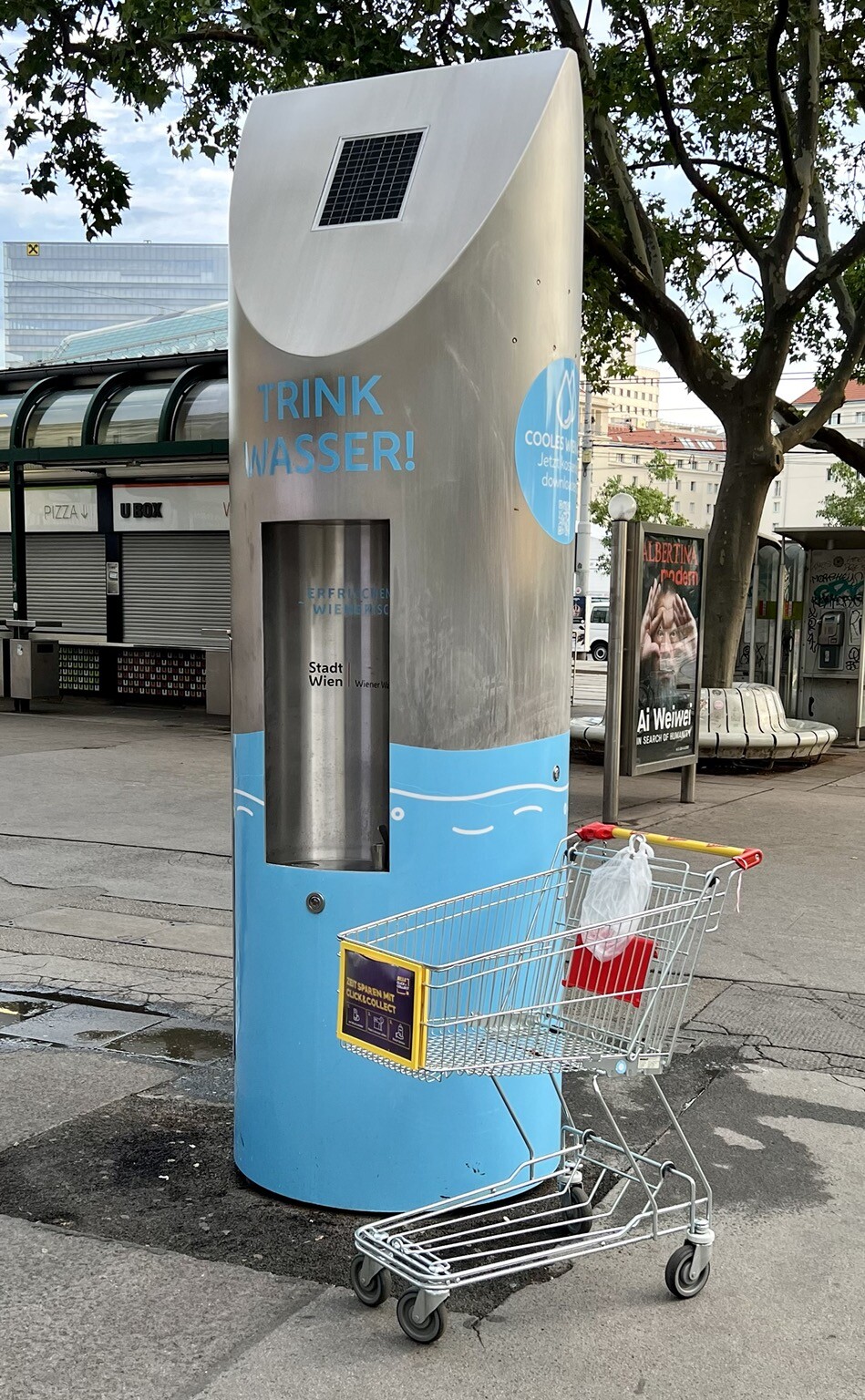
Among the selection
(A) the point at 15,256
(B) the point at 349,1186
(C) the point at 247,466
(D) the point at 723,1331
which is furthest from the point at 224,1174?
(A) the point at 15,256

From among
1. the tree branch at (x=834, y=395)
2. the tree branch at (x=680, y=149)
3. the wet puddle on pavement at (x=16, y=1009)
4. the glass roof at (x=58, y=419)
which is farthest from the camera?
the glass roof at (x=58, y=419)

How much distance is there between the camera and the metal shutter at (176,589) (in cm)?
1900

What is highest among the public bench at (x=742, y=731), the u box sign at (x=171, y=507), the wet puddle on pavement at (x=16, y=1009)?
the u box sign at (x=171, y=507)

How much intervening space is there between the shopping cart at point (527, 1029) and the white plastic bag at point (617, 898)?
2 cm

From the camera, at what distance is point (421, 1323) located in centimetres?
326

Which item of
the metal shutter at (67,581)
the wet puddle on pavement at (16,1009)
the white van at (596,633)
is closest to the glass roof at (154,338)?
the metal shutter at (67,581)

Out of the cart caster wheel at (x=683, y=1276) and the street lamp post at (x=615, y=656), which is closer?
the cart caster wheel at (x=683, y=1276)

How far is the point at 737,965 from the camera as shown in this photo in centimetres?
679

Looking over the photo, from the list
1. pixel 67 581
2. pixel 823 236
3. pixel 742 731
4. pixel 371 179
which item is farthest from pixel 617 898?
pixel 67 581

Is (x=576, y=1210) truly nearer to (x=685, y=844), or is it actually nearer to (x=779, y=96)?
(x=685, y=844)

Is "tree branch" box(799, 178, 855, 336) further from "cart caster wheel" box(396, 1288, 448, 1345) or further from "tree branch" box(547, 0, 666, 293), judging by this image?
"cart caster wheel" box(396, 1288, 448, 1345)

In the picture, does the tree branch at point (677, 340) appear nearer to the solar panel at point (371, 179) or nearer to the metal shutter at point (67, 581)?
the metal shutter at point (67, 581)

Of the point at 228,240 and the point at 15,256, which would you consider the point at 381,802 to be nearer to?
the point at 228,240

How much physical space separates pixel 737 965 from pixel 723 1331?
351 centimetres
